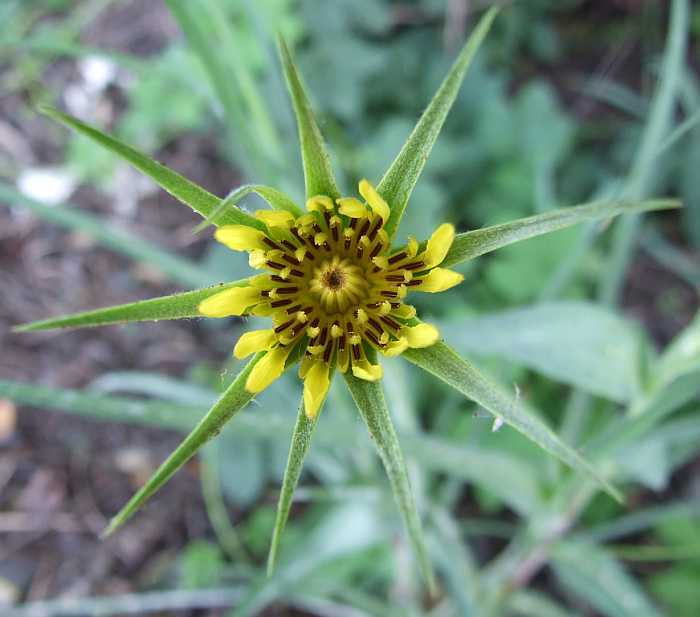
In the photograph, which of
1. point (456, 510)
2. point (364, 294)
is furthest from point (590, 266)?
point (364, 294)

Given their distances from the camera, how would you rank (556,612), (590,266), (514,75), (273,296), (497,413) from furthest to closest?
(514,75)
(590,266)
(556,612)
(273,296)
(497,413)

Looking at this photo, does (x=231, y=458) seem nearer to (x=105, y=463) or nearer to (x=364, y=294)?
(x=105, y=463)

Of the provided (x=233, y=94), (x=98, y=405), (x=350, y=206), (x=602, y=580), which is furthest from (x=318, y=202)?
(x=602, y=580)

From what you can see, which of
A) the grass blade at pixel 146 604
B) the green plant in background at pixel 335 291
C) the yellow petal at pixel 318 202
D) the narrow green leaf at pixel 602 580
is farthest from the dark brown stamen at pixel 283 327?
the grass blade at pixel 146 604

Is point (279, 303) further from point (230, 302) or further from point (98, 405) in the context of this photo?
point (98, 405)

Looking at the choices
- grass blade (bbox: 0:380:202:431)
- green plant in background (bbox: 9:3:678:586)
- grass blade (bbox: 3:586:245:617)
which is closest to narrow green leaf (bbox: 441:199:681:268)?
green plant in background (bbox: 9:3:678:586)

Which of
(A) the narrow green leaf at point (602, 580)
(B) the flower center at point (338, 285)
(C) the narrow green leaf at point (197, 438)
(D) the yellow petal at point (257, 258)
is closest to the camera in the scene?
(C) the narrow green leaf at point (197, 438)

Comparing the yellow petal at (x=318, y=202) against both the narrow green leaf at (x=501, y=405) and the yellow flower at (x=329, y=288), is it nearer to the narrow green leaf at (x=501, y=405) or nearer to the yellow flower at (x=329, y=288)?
the yellow flower at (x=329, y=288)
